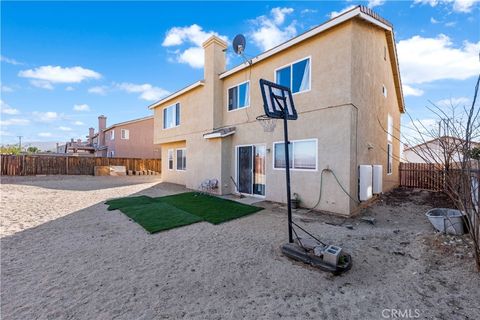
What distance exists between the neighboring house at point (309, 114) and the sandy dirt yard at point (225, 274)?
7.13ft

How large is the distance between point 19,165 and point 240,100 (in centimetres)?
2069

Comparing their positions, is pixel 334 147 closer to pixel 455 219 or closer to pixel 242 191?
pixel 455 219

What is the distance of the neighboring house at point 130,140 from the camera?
27.2 m

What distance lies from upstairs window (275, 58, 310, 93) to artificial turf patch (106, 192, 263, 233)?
4.86 m

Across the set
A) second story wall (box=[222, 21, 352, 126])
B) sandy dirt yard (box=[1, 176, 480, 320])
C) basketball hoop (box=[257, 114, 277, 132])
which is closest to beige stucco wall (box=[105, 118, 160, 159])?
sandy dirt yard (box=[1, 176, 480, 320])

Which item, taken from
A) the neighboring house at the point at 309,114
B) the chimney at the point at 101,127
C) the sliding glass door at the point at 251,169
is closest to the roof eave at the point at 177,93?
the neighboring house at the point at 309,114

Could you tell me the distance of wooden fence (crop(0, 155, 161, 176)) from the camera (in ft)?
61.1

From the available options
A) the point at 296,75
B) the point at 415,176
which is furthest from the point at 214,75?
the point at 415,176

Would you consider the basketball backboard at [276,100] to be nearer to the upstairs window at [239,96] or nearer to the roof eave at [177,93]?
the upstairs window at [239,96]

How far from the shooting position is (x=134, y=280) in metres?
3.56

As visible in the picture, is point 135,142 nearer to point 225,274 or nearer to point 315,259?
point 225,274

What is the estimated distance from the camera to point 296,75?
8477 mm

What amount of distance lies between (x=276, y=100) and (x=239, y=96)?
6450 millimetres

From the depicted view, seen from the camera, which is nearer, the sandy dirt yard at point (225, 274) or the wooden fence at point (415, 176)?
the sandy dirt yard at point (225, 274)
